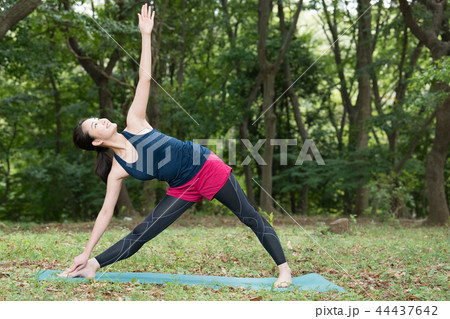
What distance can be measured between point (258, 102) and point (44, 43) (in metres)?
7.57

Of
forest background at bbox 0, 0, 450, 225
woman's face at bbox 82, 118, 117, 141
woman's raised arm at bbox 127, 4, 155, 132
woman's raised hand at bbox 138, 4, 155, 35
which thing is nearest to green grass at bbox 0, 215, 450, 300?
woman's face at bbox 82, 118, 117, 141

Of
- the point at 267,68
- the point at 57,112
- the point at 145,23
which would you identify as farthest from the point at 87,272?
the point at 57,112

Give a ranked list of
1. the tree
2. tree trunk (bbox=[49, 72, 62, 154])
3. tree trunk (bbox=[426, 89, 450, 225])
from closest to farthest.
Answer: tree trunk (bbox=[426, 89, 450, 225]) → the tree → tree trunk (bbox=[49, 72, 62, 154])

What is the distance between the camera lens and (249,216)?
150 inches

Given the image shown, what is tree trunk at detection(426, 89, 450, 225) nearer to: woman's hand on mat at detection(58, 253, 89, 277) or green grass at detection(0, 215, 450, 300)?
green grass at detection(0, 215, 450, 300)

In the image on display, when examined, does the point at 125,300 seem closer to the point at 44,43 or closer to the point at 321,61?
the point at 44,43

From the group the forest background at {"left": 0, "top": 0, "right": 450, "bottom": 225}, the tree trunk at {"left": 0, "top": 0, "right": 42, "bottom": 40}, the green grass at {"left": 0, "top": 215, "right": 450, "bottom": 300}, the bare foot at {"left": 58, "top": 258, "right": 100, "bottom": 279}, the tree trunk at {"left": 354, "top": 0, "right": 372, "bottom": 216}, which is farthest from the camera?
the tree trunk at {"left": 354, "top": 0, "right": 372, "bottom": 216}

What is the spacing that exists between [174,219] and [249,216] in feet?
2.02

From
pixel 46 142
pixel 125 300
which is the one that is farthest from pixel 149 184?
pixel 125 300

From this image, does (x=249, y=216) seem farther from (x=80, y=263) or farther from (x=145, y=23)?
(x=145, y=23)

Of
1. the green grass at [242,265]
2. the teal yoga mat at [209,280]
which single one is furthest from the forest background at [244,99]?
→ the teal yoga mat at [209,280]

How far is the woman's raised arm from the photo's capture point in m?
3.62

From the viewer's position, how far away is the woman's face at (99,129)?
3.59 metres

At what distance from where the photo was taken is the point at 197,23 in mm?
15227
